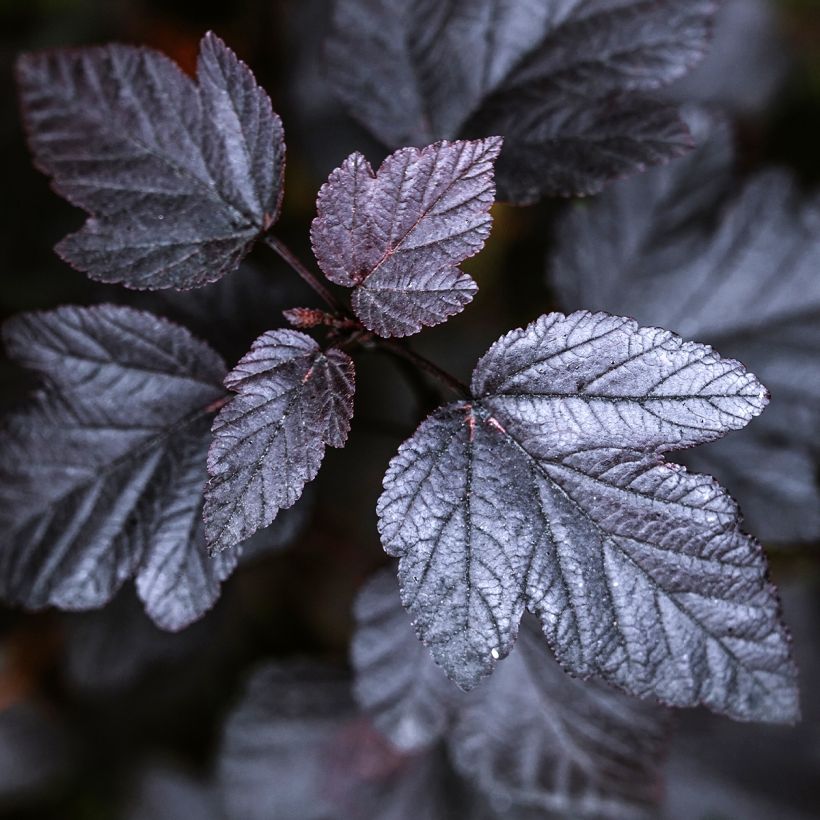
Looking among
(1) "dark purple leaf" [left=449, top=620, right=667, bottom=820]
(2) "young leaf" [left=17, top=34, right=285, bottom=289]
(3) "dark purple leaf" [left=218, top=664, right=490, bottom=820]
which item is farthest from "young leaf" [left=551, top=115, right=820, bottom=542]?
(3) "dark purple leaf" [left=218, top=664, right=490, bottom=820]

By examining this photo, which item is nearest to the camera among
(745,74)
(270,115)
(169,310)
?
(270,115)

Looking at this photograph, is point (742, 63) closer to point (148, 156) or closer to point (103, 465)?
point (148, 156)

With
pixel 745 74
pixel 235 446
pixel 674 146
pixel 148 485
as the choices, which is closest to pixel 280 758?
pixel 148 485

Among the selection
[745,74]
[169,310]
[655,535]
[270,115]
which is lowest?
[745,74]

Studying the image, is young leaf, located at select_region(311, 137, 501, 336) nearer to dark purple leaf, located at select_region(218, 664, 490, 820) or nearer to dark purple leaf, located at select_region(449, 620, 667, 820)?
dark purple leaf, located at select_region(449, 620, 667, 820)

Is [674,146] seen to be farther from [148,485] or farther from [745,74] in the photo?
[745,74]

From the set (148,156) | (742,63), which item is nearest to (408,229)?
(148,156)
